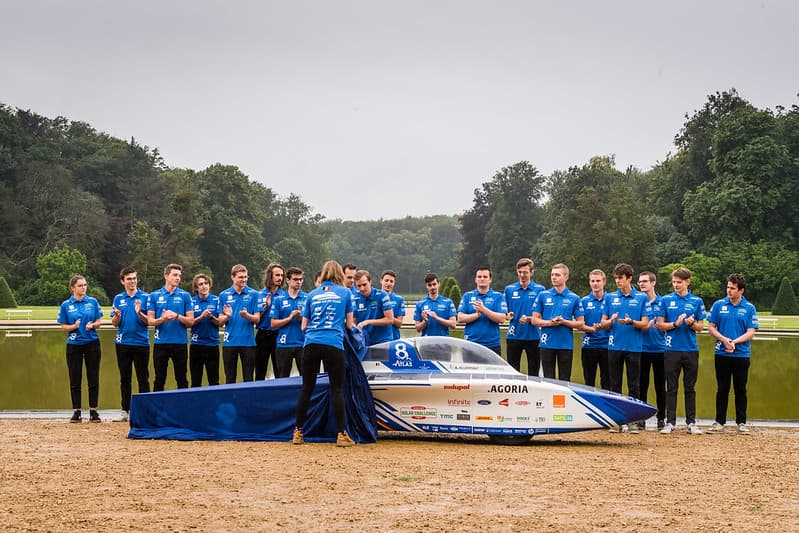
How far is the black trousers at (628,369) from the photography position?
42.4 feet

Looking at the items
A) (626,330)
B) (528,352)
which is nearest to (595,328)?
(626,330)

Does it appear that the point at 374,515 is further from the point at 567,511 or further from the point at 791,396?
the point at 791,396

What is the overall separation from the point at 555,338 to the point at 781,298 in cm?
4630

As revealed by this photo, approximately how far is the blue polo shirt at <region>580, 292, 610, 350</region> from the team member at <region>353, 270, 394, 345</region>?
8.67 feet

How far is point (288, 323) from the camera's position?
513 inches

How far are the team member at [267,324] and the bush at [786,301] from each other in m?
47.2

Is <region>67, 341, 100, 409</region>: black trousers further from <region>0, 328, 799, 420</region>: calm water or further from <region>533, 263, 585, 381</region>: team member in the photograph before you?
<region>533, 263, 585, 381</region>: team member

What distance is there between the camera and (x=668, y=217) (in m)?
75.0

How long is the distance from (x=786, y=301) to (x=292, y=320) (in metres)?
48.1

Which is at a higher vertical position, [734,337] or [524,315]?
[524,315]

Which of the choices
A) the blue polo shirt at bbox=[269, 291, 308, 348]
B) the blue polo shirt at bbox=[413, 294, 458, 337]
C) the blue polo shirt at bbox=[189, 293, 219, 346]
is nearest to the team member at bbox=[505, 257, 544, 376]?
the blue polo shirt at bbox=[413, 294, 458, 337]

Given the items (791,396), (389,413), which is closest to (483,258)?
(791,396)

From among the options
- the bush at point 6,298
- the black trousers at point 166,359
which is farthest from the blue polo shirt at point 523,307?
the bush at point 6,298

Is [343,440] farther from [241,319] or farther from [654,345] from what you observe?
[654,345]
